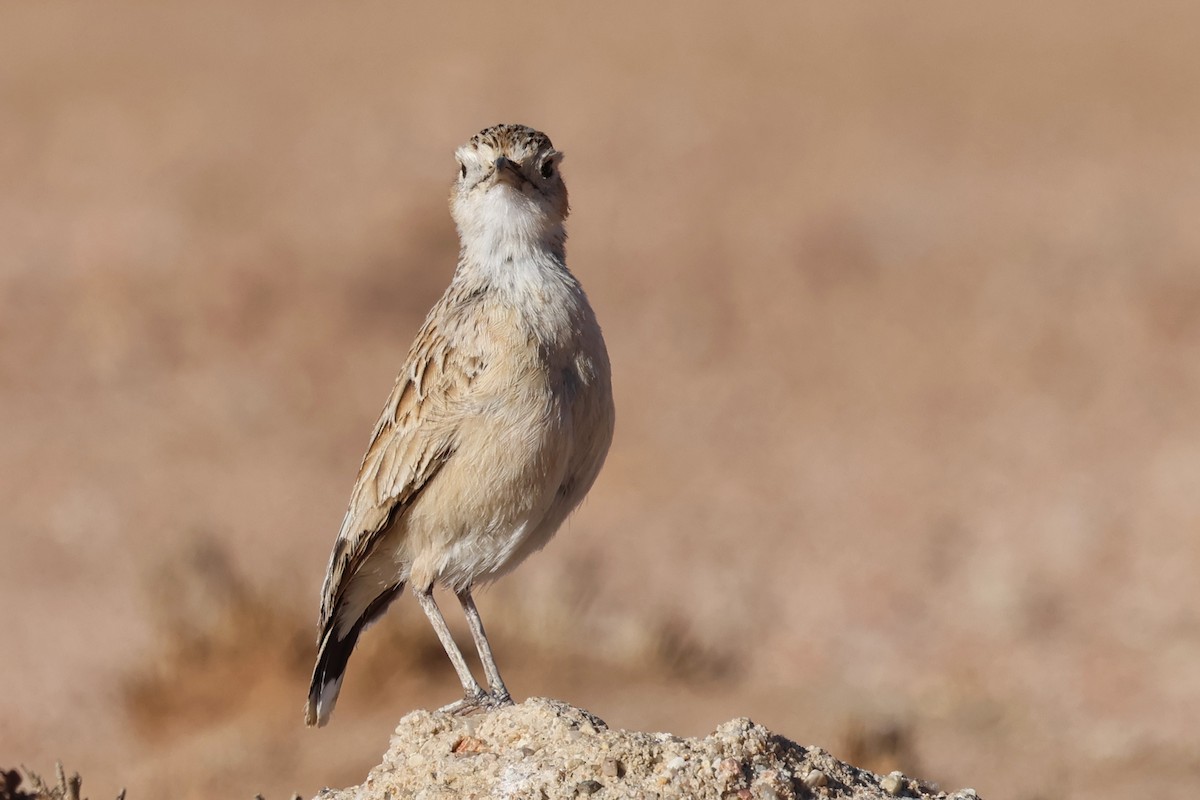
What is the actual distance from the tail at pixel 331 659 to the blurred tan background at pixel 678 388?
2396 millimetres

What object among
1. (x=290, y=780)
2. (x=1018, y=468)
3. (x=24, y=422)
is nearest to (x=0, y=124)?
(x=24, y=422)

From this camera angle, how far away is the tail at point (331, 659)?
7422 mm

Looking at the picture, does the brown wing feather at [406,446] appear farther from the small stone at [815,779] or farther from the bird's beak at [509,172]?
the small stone at [815,779]

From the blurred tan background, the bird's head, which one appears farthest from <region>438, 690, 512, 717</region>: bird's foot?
the blurred tan background

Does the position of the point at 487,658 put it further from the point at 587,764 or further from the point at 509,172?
the point at 509,172

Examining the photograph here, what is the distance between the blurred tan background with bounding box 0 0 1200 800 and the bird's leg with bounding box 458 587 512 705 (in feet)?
9.51

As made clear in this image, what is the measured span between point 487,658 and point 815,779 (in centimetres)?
165

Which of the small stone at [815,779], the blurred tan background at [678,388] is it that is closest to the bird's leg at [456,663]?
the small stone at [815,779]

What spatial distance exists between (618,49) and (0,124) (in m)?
10.5

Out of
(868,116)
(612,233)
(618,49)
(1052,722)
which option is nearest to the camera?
(1052,722)

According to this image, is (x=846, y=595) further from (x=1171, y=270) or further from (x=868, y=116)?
A: (x=868, y=116)

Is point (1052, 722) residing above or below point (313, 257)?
below

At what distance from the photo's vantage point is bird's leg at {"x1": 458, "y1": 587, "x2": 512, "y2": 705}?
6.70 metres

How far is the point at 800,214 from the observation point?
2295 cm
